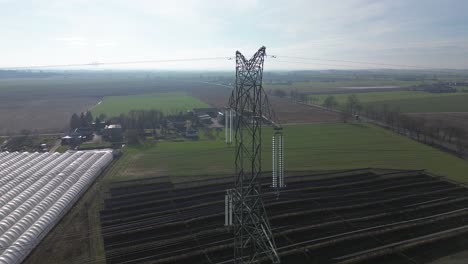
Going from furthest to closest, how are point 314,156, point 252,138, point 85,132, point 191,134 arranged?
point 85,132
point 191,134
point 314,156
point 252,138

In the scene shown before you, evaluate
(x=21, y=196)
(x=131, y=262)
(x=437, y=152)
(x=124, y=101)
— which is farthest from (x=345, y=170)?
(x=124, y=101)

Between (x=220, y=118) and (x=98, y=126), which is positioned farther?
(x=220, y=118)

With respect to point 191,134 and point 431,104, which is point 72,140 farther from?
point 431,104

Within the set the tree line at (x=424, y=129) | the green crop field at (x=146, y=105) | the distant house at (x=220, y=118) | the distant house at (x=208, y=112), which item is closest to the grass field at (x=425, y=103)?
the tree line at (x=424, y=129)

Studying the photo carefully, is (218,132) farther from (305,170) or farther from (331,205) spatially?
(331,205)

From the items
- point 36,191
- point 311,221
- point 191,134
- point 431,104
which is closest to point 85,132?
point 191,134

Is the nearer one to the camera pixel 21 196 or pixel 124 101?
pixel 21 196

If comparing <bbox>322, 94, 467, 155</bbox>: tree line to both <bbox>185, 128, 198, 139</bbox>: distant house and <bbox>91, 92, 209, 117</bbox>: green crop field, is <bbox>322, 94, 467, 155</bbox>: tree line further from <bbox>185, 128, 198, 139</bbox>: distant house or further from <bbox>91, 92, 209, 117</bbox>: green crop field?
<bbox>91, 92, 209, 117</bbox>: green crop field
